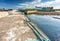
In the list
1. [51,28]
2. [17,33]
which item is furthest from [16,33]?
[51,28]

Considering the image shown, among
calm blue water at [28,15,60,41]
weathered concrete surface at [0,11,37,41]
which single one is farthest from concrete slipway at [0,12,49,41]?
calm blue water at [28,15,60,41]

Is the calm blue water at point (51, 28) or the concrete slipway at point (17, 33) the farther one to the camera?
the calm blue water at point (51, 28)

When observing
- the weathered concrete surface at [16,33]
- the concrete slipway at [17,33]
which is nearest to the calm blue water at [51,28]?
the concrete slipway at [17,33]

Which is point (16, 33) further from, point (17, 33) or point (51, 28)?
point (51, 28)

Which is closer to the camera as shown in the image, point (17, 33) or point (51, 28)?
point (17, 33)

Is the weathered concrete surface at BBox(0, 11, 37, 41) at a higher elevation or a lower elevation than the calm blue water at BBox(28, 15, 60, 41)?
higher

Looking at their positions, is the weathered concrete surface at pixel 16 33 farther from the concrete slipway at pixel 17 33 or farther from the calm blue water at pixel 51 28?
the calm blue water at pixel 51 28

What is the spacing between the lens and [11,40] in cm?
700

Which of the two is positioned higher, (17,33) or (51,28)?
(17,33)

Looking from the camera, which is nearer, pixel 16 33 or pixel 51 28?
pixel 16 33

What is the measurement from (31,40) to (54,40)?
1.48 meters

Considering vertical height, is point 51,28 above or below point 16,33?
below

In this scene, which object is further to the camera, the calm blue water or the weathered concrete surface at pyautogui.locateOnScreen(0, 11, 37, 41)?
the calm blue water

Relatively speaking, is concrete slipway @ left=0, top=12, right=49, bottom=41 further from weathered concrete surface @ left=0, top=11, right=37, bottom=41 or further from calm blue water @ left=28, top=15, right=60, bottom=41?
calm blue water @ left=28, top=15, right=60, bottom=41
